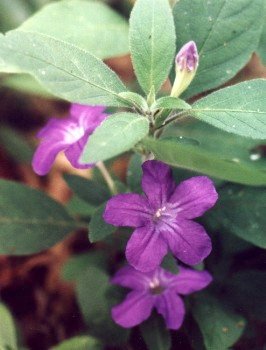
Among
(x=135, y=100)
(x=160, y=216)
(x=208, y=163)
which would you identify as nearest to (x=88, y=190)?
(x=160, y=216)

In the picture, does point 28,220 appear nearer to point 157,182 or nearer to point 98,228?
point 98,228

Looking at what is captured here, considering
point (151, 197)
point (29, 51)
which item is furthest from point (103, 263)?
point (29, 51)

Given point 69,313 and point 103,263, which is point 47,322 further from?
A: point 103,263

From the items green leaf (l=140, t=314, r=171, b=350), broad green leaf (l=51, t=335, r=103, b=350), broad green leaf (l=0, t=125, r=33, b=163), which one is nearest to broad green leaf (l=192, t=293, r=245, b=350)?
green leaf (l=140, t=314, r=171, b=350)

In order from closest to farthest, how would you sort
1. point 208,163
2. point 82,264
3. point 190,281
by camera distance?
point 208,163, point 190,281, point 82,264

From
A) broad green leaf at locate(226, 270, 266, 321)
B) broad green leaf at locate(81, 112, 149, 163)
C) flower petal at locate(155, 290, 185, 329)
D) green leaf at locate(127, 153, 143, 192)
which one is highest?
broad green leaf at locate(81, 112, 149, 163)

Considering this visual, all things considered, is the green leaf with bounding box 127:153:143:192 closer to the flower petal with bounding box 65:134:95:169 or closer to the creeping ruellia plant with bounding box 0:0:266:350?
the creeping ruellia plant with bounding box 0:0:266:350
